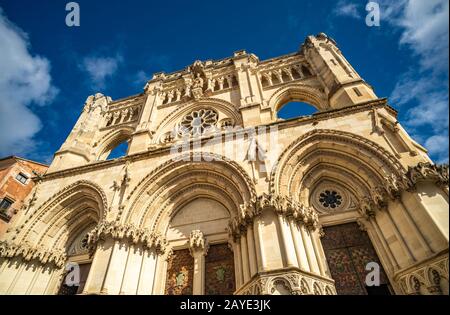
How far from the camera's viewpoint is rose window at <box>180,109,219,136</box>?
12.5 metres

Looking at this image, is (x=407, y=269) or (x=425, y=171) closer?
(x=407, y=269)

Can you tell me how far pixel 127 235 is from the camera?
778 cm

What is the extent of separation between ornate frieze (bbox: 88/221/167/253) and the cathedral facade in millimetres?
39

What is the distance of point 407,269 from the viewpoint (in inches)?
224

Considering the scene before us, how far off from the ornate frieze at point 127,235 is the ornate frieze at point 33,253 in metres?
2.45

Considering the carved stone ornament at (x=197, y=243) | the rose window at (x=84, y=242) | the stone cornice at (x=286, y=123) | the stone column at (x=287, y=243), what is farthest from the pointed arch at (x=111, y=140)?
the stone column at (x=287, y=243)

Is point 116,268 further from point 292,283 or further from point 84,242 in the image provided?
point 292,283

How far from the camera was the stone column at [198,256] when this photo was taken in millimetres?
7441

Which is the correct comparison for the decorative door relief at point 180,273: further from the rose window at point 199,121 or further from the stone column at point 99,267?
the rose window at point 199,121
